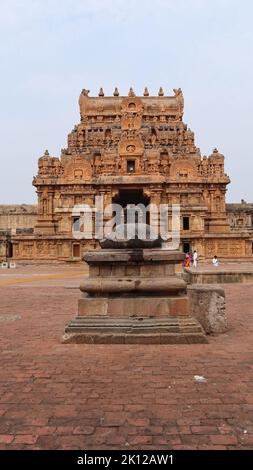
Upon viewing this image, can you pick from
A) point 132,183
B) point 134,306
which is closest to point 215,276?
point 134,306

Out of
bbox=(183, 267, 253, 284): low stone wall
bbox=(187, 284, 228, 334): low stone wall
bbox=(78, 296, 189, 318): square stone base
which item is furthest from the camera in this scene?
bbox=(183, 267, 253, 284): low stone wall

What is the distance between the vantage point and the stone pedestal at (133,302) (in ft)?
23.0

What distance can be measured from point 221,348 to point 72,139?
4680 centimetres

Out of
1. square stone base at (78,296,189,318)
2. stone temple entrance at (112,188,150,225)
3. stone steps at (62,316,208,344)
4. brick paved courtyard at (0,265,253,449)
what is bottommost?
brick paved courtyard at (0,265,253,449)

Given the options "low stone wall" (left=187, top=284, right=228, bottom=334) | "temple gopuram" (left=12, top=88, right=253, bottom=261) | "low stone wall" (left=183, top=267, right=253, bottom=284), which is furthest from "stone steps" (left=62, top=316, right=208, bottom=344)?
"temple gopuram" (left=12, top=88, right=253, bottom=261)

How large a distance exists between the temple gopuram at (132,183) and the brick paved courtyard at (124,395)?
33.8 metres

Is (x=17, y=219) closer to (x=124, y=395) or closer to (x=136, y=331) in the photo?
(x=136, y=331)

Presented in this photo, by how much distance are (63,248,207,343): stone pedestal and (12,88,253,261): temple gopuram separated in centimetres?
3301

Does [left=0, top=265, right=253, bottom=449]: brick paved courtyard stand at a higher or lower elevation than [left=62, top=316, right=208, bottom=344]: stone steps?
lower

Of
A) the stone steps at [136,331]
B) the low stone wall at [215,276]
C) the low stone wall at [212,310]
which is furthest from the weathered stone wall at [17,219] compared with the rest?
the stone steps at [136,331]

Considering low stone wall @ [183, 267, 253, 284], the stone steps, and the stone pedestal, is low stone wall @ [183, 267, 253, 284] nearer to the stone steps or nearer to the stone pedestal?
the stone pedestal

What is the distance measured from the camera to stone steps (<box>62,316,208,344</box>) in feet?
22.7

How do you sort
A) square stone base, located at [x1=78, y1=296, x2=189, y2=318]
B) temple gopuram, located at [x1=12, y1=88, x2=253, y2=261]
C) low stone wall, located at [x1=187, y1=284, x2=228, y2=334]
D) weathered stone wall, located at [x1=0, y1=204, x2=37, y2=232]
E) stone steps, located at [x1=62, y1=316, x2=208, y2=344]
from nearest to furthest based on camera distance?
stone steps, located at [x1=62, y1=316, x2=208, y2=344], square stone base, located at [x1=78, y1=296, x2=189, y2=318], low stone wall, located at [x1=187, y1=284, x2=228, y2=334], temple gopuram, located at [x1=12, y1=88, x2=253, y2=261], weathered stone wall, located at [x1=0, y1=204, x2=37, y2=232]
